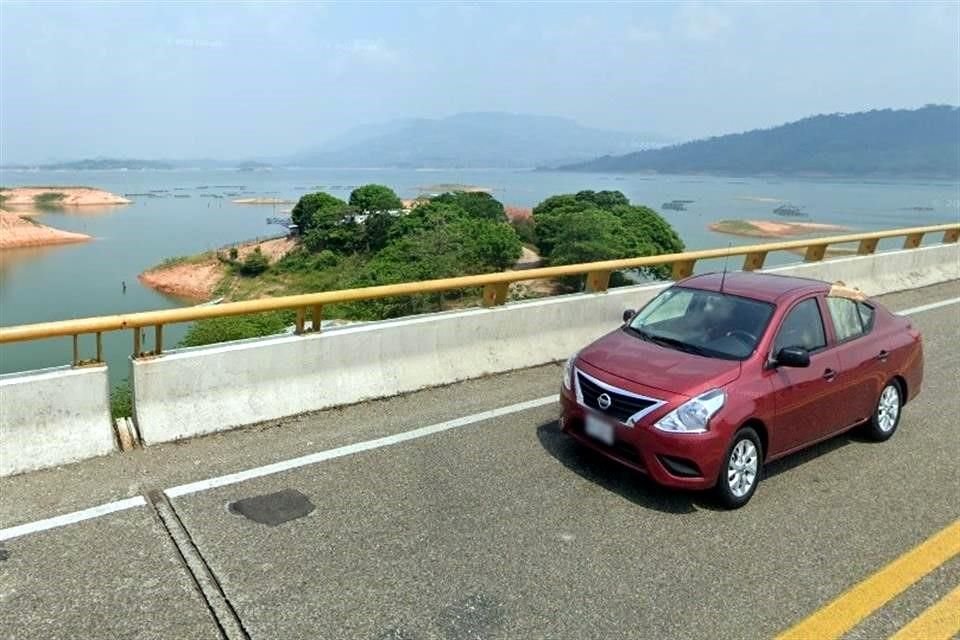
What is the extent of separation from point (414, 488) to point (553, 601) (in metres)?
1.46

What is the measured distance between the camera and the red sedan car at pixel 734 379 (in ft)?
15.6

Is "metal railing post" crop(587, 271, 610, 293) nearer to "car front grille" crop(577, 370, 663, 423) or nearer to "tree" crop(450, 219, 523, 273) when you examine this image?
"car front grille" crop(577, 370, 663, 423)

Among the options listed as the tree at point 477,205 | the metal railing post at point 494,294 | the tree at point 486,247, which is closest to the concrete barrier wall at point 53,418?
the metal railing post at point 494,294

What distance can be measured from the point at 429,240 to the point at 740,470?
64.6m

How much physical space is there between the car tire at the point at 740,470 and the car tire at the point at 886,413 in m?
1.77

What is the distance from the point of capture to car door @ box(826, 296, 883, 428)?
5.78m

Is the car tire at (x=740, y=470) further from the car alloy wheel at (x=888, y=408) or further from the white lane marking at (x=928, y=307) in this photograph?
the white lane marking at (x=928, y=307)

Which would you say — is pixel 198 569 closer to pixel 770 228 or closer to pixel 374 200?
pixel 374 200

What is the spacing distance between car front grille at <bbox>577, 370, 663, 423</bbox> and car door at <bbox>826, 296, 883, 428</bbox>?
188cm

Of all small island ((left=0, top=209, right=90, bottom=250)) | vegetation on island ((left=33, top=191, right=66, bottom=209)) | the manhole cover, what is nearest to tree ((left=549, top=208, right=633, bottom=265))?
the manhole cover

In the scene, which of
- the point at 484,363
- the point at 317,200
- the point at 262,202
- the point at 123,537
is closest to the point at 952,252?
the point at 484,363

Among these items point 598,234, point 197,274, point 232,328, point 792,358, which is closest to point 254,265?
point 197,274

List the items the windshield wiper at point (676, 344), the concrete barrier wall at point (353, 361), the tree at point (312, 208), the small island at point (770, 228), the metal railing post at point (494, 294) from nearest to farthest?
the windshield wiper at point (676, 344), the concrete barrier wall at point (353, 361), the metal railing post at point (494, 294), the tree at point (312, 208), the small island at point (770, 228)

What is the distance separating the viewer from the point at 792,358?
5.14 m
